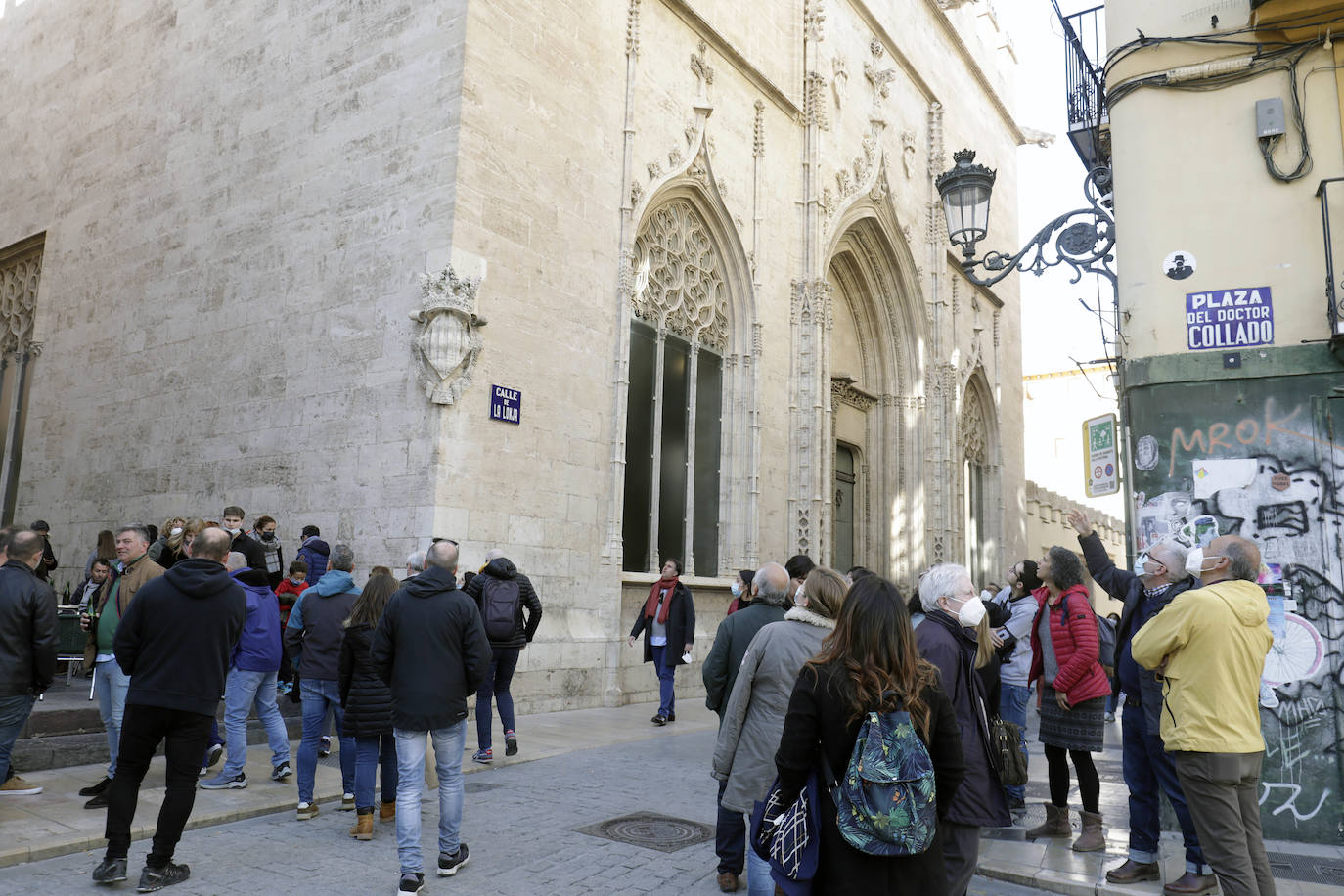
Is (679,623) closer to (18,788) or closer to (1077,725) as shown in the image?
(1077,725)

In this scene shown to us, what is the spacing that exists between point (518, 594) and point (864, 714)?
18.6 ft

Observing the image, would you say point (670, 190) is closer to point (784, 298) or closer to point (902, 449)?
point (784, 298)

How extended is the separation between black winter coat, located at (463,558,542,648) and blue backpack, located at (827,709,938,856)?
5.50 meters

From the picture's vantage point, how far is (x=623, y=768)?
26.3 feet

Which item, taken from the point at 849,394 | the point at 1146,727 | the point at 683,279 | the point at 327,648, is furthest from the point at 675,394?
the point at 1146,727

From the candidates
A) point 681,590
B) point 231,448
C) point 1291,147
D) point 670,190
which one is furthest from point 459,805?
point 670,190

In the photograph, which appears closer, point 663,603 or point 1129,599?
point 1129,599

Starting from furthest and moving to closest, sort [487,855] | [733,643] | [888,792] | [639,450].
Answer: [639,450]
[487,855]
[733,643]
[888,792]

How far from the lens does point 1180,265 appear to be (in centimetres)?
707

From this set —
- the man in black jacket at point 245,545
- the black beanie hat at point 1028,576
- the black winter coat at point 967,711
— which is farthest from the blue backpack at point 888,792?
the man in black jacket at point 245,545

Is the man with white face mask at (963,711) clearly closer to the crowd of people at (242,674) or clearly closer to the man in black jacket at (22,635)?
the crowd of people at (242,674)

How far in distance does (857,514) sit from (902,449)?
5.67ft

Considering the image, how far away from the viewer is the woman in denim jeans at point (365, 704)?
18.6ft

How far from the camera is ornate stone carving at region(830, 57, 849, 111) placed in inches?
699
